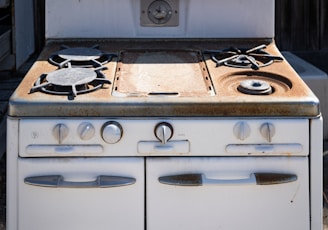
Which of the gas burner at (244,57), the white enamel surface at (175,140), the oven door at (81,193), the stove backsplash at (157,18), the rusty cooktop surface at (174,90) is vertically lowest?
the oven door at (81,193)

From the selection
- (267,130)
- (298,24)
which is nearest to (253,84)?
(267,130)

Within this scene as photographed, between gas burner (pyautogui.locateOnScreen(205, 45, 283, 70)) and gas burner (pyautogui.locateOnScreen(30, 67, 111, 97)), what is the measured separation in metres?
0.62

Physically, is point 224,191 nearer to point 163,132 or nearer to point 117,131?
point 163,132

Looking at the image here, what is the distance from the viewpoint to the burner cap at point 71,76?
248 cm

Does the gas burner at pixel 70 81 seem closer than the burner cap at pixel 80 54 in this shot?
Yes

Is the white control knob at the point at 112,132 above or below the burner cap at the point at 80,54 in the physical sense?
below

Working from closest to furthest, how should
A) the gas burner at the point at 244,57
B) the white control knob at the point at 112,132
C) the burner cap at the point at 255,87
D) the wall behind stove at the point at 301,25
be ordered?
the white control knob at the point at 112,132, the burner cap at the point at 255,87, the gas burner at the point at 244,57, the wall behind stove at the point at 301,25

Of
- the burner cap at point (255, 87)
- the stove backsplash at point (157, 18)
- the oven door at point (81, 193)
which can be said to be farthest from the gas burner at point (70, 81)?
the stove backsplash at point (157, 18)

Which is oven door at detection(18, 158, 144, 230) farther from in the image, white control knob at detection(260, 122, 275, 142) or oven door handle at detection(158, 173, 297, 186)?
white control knob at detection(260, 122, 275, 142)

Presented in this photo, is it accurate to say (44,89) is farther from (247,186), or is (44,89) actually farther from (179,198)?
(247,186)

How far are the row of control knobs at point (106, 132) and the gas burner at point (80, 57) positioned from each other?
1.89ft

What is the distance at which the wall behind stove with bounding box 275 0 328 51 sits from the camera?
20.4ft

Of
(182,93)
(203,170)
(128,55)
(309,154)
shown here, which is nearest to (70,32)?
(128,55)

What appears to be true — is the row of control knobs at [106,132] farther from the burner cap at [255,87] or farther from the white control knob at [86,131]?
the burner cap at [255,87]
